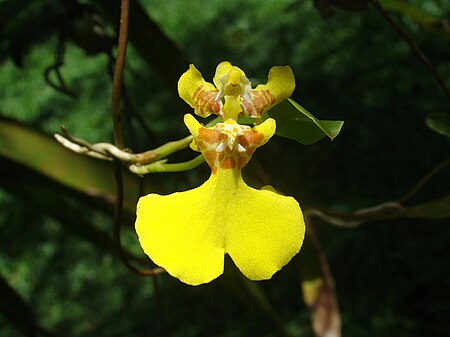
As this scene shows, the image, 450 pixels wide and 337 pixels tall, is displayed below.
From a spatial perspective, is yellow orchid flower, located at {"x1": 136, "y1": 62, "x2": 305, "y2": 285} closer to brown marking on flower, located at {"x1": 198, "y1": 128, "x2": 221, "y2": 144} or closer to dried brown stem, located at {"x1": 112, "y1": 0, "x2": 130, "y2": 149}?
brown marking on flower, located at {"x1": 198, "y1": 128, "x2": 221, "y2": 144}

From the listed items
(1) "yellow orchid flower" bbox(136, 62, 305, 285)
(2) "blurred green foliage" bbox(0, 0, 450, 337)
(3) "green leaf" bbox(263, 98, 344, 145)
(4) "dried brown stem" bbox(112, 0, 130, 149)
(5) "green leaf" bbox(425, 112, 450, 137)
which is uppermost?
(4) "dried brown stem" bbox(112, 0, 130, 149)

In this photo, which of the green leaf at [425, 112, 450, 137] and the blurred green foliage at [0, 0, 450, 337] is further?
the blurred green foliage at [0, 0, 450, 337]

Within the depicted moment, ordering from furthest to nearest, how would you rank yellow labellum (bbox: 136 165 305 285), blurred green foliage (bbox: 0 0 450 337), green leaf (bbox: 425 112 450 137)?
blurred green foliage (bbox: 0 0 450 337)
green leaf (bbox: 425 112 450 137)
yellow labellum (bbox: 136 165 305 285)

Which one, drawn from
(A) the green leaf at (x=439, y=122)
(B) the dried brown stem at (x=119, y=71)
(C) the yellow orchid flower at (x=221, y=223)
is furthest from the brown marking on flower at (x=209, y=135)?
(A) the green leaf at (x=439, y=122)

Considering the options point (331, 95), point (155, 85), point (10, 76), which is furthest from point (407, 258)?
point (10, 76)

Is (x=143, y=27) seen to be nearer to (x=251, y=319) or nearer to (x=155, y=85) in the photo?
(x=251, y=319)

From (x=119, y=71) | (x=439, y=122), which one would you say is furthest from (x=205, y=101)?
(x=439, y=122)

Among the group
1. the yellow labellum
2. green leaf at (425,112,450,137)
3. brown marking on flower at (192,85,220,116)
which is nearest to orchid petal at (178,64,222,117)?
brown marking on flower at (192,85,220,116)

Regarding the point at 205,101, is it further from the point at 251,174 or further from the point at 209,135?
the point at 251,174
